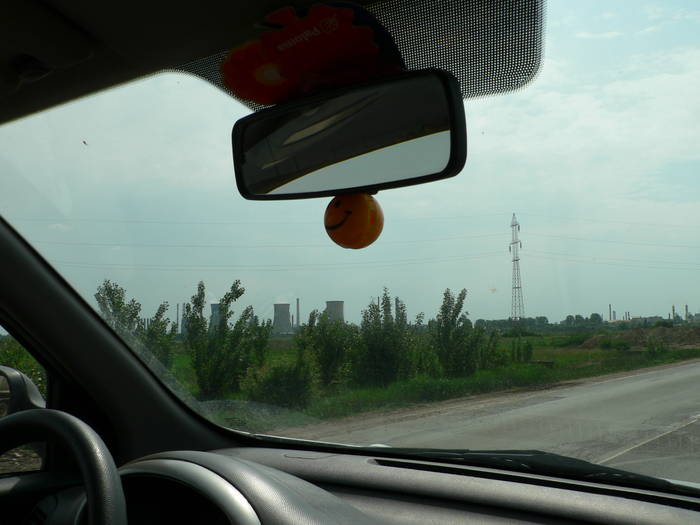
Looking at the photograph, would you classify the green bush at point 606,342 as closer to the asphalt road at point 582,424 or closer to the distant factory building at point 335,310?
the asphalt road at point 582,424

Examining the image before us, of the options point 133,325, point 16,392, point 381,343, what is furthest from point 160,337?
point 381,343

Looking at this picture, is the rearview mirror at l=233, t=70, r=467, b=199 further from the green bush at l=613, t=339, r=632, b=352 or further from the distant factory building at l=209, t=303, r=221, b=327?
the distant factory building at l=209, t=303, r=221, b=327

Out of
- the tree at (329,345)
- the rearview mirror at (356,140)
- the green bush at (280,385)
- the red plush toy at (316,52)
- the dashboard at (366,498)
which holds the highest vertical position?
the red plush toy at (316,52)

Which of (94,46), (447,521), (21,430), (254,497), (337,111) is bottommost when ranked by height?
(447,521)

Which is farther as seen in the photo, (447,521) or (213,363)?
(213,363)

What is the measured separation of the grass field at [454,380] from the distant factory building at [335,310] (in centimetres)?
41

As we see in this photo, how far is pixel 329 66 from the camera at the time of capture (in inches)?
94.5

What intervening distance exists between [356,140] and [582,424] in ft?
5.99

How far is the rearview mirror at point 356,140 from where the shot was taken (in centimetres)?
232

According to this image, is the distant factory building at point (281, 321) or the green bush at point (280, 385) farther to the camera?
the distant factory building at point (281, 321)

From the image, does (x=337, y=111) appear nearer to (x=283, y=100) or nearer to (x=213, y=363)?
(x=283, y=100)

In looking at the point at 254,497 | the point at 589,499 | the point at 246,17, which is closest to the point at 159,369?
the point at 254,497

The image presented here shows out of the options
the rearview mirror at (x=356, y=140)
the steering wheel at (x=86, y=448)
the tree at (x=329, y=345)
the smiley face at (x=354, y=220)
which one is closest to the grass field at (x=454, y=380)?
the tree at (x=329, y=345)

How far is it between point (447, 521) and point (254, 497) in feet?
2.53
